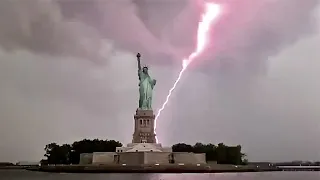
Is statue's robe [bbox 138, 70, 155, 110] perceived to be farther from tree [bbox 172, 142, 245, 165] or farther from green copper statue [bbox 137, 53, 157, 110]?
tree [bbox 172, 142, 245, 165]

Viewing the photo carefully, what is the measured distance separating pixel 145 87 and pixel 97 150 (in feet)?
26.2

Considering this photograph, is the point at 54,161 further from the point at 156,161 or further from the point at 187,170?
the point at 187,170

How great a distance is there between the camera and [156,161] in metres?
26.6

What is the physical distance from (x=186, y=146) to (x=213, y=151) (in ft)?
13.3

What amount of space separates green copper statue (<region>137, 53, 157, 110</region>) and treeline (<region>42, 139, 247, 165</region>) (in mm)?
7211

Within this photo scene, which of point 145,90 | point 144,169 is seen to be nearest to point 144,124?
point 145,90

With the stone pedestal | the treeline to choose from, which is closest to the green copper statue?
the stone pedestal

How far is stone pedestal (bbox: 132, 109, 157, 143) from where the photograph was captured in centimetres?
2972

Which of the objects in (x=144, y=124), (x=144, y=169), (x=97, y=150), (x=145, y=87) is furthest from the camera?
(x=97, y=150)

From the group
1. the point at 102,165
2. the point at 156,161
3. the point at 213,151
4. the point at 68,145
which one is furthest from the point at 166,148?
the point at 68,145

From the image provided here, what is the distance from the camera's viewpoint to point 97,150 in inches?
1415

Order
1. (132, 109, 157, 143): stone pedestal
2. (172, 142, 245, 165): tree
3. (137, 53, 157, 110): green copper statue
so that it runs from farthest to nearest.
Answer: (172, 142, 245, 165): tree → (137, 53, 157, 110): green copper statue → (132, 109, 157, 143): stone pedestal

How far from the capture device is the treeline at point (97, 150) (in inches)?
1416

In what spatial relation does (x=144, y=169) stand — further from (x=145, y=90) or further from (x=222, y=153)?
(x=222, y=153)
